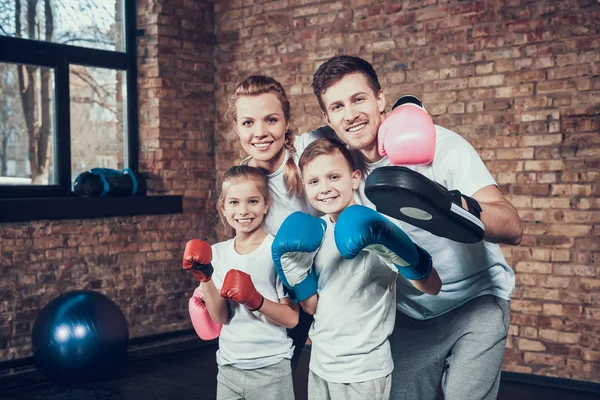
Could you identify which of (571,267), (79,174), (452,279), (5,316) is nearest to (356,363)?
(452,279)

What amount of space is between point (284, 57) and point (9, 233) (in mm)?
2186

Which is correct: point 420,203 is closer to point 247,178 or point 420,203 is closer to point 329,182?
point 329,182

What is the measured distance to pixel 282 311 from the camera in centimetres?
219

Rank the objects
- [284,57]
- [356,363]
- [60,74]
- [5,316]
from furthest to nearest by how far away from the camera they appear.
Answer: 1. [284,57]
2. [60,74]
3. [5,316]
4. [356,363]

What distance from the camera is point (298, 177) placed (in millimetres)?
2367

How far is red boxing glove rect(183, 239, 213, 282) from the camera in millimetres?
2139

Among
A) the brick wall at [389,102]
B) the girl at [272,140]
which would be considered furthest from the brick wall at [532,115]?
the girl at [272,140]

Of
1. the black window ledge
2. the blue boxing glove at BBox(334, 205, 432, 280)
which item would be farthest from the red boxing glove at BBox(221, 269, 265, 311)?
the black window ledge

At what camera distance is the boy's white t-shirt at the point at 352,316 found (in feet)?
6.76

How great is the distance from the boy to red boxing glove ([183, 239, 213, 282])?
0.24 m

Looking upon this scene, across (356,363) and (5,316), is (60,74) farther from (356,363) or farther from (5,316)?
(356,363)

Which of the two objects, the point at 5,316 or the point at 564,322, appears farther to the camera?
the point at 5,316

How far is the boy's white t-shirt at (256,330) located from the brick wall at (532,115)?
2.18 meters

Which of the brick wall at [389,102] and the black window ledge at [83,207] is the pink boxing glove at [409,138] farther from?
the black window ledge at [83,207]
